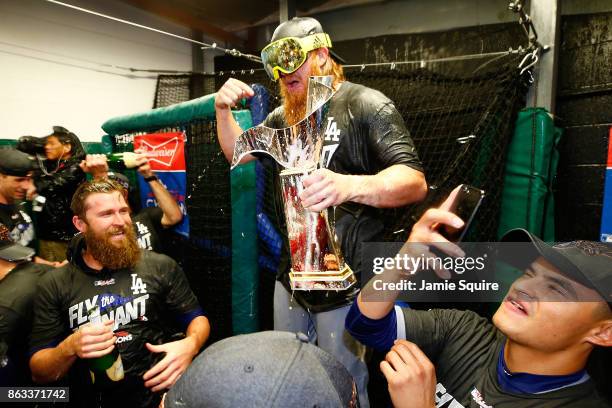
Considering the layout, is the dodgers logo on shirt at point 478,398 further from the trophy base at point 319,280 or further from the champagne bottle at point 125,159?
the champagne bottle at point 125,159

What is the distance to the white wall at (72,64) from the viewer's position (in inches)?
131

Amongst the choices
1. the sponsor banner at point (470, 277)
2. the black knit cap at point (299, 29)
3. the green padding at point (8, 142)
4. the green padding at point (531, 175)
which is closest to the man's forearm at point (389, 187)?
the sponsor banner at point (470, 277)

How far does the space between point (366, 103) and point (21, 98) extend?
376cm

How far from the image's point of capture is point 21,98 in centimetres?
343

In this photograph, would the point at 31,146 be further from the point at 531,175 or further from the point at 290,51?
the point at 531,175

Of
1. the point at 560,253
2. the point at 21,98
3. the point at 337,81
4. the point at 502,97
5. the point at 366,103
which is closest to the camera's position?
the point at 560,253

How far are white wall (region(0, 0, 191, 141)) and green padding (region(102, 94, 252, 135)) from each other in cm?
99

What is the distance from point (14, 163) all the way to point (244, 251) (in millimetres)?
1765

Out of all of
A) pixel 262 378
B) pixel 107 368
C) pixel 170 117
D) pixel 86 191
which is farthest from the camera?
pixel 170 117

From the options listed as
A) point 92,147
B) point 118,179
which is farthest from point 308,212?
point 92,147

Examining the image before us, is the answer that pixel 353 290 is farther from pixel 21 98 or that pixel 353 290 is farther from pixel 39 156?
pixel 21 98

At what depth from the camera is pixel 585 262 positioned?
0.83 meters

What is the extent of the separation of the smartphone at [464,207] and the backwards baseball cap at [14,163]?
2.96 meters

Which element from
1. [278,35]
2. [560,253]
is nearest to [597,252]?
[560,253]
